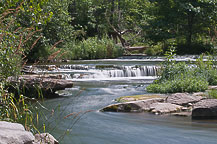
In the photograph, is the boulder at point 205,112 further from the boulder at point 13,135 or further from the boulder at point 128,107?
the boulder at point 13,135

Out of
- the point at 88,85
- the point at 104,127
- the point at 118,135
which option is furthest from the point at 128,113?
the point at 88,85

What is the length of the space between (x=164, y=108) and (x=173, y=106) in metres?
0.24

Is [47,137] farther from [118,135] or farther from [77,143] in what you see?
[118,135]

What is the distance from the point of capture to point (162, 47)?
26.1 metres

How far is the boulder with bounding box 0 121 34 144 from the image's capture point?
301 centimetres

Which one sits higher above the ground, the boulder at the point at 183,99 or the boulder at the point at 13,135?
the boulder at the point at 13,135

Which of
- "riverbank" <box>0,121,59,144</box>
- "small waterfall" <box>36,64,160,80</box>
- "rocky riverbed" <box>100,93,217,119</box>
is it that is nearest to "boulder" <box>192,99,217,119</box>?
"rocky riverbed" <box>100,93,217,119</box>

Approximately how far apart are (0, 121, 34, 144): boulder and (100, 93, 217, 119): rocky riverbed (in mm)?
4168

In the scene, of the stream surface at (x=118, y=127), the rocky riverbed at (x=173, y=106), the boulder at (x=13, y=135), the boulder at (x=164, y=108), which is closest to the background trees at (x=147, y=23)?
the stream surface at (x=118, y=127)

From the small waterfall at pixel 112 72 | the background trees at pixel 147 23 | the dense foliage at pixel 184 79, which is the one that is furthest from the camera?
the background trees at pixel 147 23

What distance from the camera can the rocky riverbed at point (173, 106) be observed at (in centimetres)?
670

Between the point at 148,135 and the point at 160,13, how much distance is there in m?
21.9

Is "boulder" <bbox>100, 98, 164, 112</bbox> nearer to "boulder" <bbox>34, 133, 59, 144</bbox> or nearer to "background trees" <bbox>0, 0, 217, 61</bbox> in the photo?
"boulder" <bbox>34, 133, 59, 144</bbox>

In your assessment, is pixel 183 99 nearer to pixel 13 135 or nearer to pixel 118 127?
pixel 118 127
